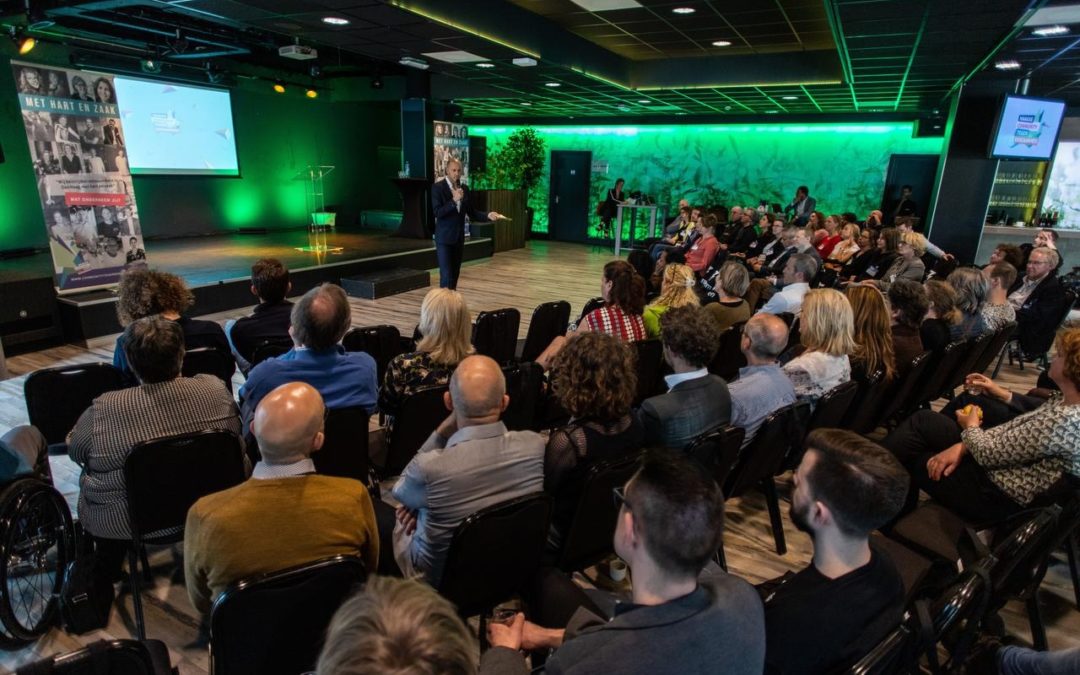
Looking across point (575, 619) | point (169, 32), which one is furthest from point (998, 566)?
point (169, 32)

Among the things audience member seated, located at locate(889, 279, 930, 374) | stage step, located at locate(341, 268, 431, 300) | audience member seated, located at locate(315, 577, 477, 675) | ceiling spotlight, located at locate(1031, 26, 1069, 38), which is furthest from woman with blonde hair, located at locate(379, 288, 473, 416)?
ceiling spotlight, located at locate(1031, 26, 1069, 38)

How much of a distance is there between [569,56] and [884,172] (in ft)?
29.3

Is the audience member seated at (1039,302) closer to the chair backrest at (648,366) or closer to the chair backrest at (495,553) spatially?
the chair backrest at (648,366)

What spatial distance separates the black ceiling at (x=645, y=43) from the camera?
5.54 metres

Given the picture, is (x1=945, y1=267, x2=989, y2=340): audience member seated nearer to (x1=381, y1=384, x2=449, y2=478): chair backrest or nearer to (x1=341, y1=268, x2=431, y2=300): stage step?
(x1=381, y1=384, x2=449, y2=478): chair backrest

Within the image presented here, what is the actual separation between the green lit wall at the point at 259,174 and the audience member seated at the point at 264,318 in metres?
9.36

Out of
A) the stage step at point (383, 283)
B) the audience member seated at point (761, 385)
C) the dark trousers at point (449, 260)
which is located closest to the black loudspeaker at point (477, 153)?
the stage step at point (383, 283)

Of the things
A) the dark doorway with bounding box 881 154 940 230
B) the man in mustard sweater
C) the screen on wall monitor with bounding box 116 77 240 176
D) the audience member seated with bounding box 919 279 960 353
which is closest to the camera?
the man in mustard sweater

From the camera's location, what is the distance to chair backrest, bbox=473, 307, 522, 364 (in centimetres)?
407

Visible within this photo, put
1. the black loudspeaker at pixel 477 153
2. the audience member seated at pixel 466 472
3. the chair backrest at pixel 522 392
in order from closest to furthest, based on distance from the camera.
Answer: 1. the audience member seated at pixel 466 472
2. the chair backrest at pixel 522 392
3. the black loudspeaker at pixel 477 153

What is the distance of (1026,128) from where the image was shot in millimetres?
7422

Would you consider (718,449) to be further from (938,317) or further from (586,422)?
(938,317)

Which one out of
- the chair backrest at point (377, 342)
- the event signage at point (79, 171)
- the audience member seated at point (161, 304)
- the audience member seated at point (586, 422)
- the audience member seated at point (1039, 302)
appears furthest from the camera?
the event signage at point (79, 171)

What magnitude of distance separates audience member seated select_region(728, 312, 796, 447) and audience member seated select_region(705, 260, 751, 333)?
1.53 m
